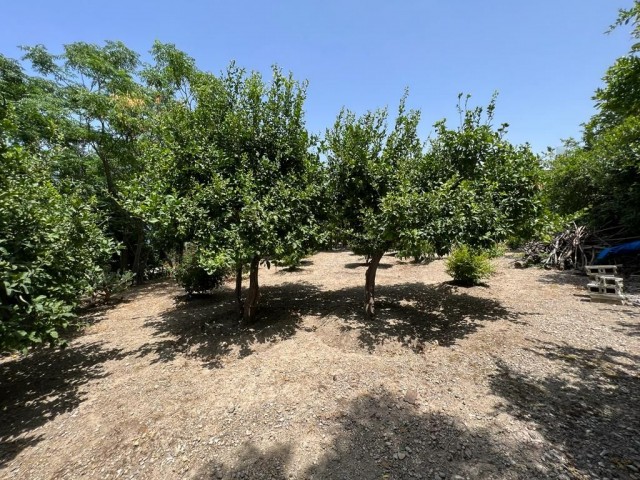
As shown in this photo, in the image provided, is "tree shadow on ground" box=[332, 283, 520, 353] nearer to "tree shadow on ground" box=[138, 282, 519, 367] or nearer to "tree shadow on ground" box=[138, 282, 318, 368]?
"tree shadow on ground" box=[138, 282, 519, 367]

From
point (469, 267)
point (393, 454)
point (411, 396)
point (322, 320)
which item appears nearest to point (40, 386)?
point (322, 320)

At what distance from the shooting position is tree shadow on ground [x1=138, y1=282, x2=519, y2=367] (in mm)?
6973

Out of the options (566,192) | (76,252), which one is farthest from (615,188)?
(76,252)

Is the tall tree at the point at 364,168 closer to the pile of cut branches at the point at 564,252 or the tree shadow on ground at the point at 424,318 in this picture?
the tree shadow on ground at the point at 424,318

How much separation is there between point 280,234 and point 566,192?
15715mm

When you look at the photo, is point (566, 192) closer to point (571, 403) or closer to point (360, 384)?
point (571, 403)

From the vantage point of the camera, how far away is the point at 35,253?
4832 millimetres

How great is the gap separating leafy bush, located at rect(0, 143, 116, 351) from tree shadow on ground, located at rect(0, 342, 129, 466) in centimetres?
118

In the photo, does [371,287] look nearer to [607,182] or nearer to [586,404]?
[586,404]

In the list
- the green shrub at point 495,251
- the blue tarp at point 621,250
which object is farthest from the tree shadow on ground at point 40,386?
the blue tarp at point 621,250

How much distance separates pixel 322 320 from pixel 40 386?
6360 mm

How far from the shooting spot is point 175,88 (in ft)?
53.6

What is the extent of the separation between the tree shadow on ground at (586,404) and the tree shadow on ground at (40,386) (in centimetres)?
741

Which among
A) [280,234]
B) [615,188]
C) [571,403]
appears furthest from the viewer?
[615,188]
